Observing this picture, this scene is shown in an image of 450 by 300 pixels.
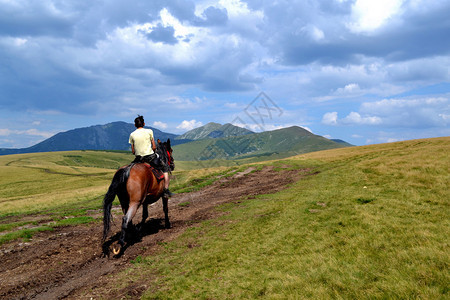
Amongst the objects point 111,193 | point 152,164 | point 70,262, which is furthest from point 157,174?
point 70,262

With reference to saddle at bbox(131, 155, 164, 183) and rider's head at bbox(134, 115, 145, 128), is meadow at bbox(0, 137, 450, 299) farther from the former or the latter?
rider's head at bbox(134, 115, 145, 128)

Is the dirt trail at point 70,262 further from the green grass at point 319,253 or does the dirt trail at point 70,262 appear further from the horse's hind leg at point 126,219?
the green grass at point 319,253

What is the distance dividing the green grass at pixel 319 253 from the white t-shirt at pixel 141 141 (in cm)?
443

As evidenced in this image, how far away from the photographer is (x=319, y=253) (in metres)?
7.08

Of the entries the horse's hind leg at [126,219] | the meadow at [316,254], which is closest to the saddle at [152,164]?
the horse's hind leg at [126,219]

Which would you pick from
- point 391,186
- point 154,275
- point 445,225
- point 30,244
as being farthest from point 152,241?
point 391,186

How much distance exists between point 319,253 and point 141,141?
8.72 meters

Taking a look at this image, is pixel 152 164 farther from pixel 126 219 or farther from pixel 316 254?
pixel 316 254

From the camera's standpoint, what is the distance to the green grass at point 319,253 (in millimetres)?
5133

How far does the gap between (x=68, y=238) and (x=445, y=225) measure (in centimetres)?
1561

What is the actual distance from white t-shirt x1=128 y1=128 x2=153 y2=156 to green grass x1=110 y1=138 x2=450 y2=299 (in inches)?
174

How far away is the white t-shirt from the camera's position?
37.1 feet

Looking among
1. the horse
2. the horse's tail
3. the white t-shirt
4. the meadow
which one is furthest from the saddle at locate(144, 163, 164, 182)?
the meadow

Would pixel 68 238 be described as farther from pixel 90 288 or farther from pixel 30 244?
pixel 90 288
